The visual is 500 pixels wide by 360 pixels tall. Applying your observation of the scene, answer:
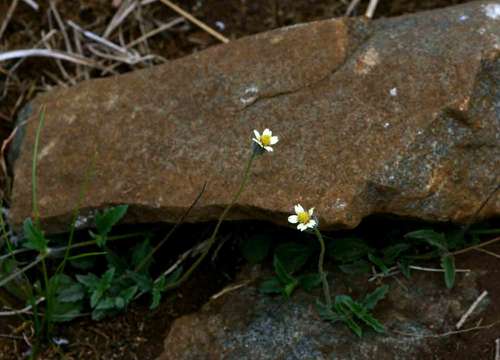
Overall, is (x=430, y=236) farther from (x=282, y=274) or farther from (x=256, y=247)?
(x=256, y=247)

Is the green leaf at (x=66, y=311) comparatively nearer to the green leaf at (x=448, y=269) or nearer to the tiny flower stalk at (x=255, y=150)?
the tiny flower stalk at (x=255, y=150)

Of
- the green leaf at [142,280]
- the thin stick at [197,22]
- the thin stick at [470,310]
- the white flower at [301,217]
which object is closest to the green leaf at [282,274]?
the white flower at [301,217]

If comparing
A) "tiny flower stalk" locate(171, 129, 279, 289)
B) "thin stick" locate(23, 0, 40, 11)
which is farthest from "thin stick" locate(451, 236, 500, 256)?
"thin stick" locate(23, 0, 40, 11)

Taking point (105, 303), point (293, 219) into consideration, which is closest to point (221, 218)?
point (293, 219)

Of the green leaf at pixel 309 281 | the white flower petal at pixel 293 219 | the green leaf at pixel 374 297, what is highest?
the white flower petal at pixel 293 219

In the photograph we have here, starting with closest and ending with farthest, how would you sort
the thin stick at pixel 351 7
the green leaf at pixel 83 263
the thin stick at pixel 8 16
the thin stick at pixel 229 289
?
the thin stick at pixel 229 289, the green leaf at pixel 83 263, the thin stick at pixel 351 7, the thin stick at pixel 8 16

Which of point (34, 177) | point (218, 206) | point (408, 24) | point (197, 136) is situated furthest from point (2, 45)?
point (408, 24)

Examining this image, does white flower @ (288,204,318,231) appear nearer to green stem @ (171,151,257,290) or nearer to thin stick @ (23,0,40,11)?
green stem @ (171,151,257,290)
